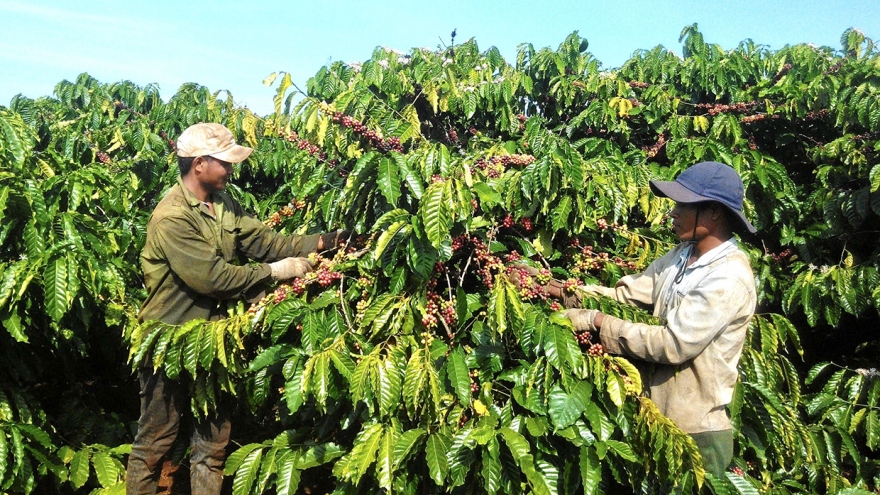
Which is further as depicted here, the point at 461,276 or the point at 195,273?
the point at 195,273

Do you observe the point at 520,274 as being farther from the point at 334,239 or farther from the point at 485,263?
the point at 334,239

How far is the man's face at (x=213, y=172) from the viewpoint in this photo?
3.03 metres

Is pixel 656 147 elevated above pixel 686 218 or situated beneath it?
elevated above

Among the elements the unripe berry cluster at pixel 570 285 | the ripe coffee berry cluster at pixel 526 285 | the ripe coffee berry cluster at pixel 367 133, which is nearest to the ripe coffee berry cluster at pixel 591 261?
the unripe berry cluster at pixel 570 285

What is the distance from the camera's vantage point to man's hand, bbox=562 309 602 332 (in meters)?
2.39

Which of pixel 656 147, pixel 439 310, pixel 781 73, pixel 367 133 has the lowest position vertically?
pixel 439 310

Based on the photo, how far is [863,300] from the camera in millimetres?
3877

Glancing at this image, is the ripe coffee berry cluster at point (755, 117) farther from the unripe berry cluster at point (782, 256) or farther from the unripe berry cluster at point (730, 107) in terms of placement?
A: the unripe berry cluster at point (782, 256)

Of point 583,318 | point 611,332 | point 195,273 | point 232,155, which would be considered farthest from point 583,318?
point 232,155

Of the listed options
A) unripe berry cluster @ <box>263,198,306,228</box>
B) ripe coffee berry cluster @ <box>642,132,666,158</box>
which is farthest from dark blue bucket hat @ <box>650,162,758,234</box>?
ripe coffee berry cluster @ <box>642,132,666,158</box>

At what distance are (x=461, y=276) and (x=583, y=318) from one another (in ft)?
1.72

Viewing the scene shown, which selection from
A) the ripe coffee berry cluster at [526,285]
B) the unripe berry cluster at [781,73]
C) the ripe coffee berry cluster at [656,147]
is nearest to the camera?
the ripe coffee berry cluster at [526,285]

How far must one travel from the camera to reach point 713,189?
2.28 metres

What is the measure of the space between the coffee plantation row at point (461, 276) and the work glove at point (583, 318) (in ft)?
0.22
